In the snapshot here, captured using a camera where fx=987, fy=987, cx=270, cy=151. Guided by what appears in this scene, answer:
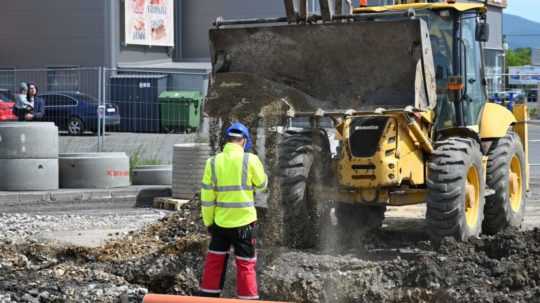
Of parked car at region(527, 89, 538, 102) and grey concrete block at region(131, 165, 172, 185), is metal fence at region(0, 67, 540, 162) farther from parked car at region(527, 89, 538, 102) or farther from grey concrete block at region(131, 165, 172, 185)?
parked car at region(527, 89, 538, 102)

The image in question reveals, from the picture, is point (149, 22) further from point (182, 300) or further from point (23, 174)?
point (182, 300)

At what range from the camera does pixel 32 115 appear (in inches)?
915

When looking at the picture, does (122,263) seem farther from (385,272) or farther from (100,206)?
(100,206)


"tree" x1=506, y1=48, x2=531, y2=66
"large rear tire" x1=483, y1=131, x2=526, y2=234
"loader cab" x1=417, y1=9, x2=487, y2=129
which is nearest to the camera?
"loader cab" x1=417, y1=9, x2=487, y2=129

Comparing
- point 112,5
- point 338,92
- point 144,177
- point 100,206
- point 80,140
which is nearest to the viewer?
point 338,92

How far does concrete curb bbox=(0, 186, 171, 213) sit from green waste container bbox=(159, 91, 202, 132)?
624 centimetres

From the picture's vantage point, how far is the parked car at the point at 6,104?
2767cm

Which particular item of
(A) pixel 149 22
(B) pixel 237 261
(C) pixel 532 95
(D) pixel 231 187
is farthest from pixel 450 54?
(C) pixel 532 95

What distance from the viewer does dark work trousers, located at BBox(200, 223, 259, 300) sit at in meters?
8.14

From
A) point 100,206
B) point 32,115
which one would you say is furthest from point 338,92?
point 32,115

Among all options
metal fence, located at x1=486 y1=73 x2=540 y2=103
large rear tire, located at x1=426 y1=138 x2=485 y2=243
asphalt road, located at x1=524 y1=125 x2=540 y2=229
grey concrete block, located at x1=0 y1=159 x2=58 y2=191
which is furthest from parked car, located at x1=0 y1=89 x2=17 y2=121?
large rear tire, located at x1=426 y1=138 x2=485 y2=243

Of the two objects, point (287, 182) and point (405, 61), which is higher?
point (405, 61)

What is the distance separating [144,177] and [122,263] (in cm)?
758

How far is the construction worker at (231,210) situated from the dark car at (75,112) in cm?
1229
